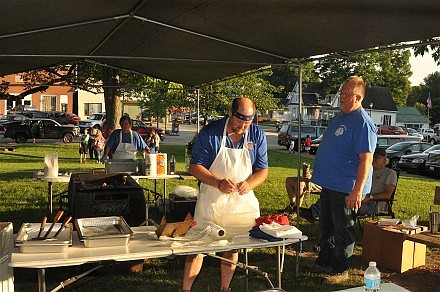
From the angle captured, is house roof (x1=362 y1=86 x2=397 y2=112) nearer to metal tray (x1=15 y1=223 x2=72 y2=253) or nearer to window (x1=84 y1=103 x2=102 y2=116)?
window (x1=84 y1=103 x2=102 y2=116)

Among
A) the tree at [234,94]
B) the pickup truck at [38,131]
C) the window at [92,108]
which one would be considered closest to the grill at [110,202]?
the tree at [234,94]

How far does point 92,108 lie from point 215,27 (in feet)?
150

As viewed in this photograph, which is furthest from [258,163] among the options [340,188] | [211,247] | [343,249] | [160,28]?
[160,28]

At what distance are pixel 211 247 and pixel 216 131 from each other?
2.98ft

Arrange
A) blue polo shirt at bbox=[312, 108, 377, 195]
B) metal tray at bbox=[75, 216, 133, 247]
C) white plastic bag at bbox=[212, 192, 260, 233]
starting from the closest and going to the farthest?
1. metal tray at bbox=[75, 216, 133, 247]
2. white plastic bag at bbox=[212, 192, 260, 233]
3. blue polo shirt at bbox=[312, 108, 377, 195]

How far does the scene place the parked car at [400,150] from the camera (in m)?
18.8

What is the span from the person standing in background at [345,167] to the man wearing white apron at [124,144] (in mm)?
2979

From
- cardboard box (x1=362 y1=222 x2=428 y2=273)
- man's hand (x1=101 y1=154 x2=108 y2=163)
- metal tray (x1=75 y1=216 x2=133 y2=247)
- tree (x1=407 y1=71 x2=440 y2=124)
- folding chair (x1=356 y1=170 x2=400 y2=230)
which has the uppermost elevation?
tree (x1=407 y1=71 x2=440 y2=124)

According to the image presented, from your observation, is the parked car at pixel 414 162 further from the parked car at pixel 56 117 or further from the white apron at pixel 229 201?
the parked car at pixel 56 117

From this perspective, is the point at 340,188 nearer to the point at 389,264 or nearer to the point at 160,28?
the point at 389,264

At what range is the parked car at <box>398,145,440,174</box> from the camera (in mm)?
16888

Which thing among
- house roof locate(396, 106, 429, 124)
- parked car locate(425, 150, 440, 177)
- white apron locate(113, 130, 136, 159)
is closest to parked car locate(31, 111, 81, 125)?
parked car locate(425, 150, 440, 177)

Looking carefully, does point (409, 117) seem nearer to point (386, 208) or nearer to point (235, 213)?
point (386, 208)

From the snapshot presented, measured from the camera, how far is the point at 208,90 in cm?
2173
